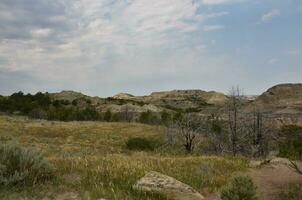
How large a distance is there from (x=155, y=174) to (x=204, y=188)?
1.33 metres

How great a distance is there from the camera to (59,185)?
26.4 feet

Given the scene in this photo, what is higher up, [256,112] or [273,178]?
[256,112]

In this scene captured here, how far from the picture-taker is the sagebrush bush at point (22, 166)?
26.0 ft

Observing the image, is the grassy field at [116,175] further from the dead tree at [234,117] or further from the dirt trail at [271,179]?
the dead tree at [234,117]

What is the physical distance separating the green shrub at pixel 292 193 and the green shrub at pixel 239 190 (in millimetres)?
1428

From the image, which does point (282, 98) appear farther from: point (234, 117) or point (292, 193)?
point (292, 193)

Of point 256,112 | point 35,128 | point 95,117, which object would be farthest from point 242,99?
point 95,117

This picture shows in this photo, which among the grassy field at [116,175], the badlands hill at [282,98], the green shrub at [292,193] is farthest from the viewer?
the badlands hill at [282,98]

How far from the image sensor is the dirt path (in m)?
9.31

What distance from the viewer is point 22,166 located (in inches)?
325

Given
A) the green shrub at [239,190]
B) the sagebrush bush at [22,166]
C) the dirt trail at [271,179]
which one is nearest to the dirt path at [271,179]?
the dirt trail at [271,179]

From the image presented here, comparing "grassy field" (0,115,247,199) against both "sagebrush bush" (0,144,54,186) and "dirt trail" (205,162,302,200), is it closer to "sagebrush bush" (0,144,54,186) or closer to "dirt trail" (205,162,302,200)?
"sagebrush bush" (0,144,54,186)

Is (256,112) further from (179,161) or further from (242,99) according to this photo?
(179,161)

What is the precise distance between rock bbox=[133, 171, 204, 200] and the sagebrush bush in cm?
189
